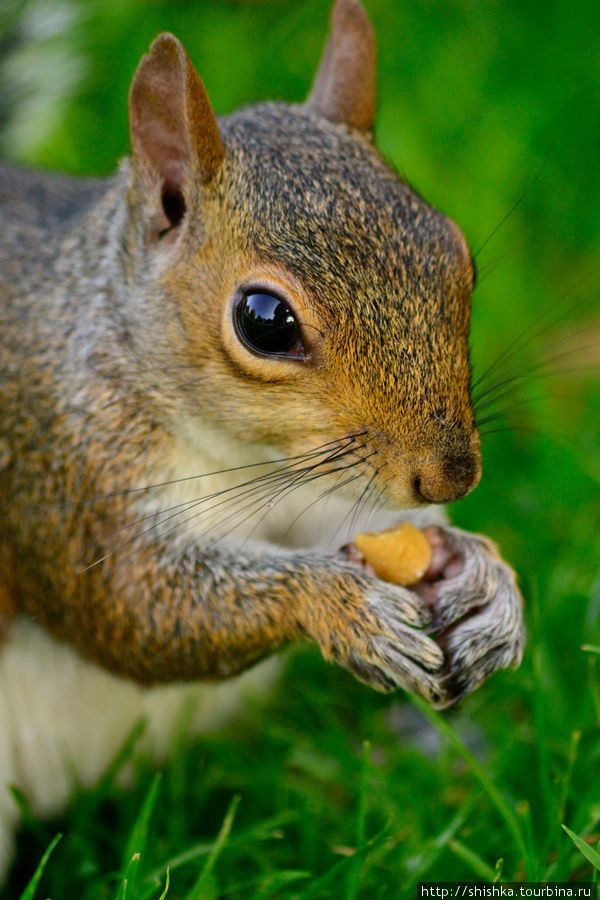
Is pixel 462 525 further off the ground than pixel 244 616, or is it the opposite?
pixel 462 525

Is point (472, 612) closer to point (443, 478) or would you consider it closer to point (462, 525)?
point (443, 478)

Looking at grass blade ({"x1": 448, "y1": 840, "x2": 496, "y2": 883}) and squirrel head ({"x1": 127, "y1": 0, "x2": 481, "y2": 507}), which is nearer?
squirrel head ({"x1": 127, "y1": 0, "x2": 481, "y2": 507})

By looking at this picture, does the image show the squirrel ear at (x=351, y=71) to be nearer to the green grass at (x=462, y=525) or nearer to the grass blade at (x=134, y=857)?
the green grass at (x=462, y=525)

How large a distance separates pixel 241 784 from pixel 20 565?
591mm

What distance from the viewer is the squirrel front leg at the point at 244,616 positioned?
4.71ft

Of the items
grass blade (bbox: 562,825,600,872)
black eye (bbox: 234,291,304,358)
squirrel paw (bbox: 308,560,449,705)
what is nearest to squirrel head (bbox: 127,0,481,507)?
black eye (bbox: 234,291,304,358)

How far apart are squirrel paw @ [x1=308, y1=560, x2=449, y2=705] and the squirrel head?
0.16 metres

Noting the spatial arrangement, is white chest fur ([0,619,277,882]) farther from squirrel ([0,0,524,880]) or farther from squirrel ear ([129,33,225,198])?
squirrel ear ([129,33,225,198])

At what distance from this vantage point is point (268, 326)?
138 cm

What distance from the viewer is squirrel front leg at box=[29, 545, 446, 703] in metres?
1.43

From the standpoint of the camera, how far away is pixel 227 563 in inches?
59.8

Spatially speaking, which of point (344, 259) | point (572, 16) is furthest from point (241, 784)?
point (572, 16)

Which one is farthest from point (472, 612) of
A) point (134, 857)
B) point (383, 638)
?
point (134, 857)

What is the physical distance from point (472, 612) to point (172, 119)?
87 cm
